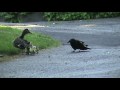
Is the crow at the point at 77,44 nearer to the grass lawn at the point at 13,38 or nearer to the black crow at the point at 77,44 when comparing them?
the black crow at the point at 77,44

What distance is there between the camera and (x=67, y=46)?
524 centimetres

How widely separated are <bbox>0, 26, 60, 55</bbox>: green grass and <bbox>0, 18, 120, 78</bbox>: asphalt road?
0.23 ft

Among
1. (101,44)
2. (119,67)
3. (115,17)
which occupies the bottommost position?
(119,67)

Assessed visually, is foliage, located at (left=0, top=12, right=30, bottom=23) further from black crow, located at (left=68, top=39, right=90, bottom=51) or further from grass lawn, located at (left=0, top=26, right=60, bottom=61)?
black crow, located at (left=68, top=39, right=90, bottom=51)

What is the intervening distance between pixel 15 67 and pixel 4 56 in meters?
0.23

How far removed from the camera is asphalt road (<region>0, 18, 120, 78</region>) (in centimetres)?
508

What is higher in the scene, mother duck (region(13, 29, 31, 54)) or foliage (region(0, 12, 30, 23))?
foliage (region(0, 12, 30, 23))

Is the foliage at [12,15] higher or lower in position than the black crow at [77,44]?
higher

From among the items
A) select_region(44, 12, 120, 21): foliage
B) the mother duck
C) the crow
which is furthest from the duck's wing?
the crow

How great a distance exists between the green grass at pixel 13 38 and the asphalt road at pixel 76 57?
0.07 m

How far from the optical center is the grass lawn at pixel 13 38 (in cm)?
512

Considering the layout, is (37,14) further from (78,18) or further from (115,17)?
(115,17)

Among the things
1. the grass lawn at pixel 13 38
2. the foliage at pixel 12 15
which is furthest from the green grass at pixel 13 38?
the foliage at pixel 12 15

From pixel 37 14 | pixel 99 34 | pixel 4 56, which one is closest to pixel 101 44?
pixel 99 34
